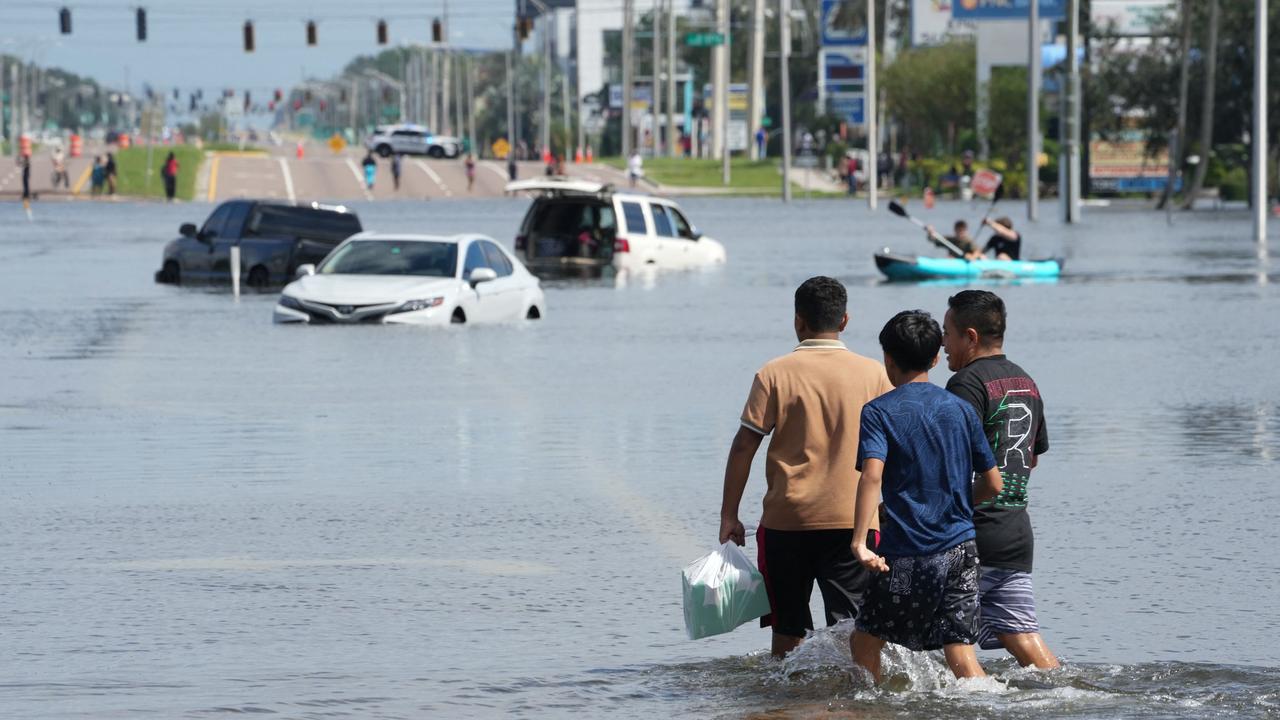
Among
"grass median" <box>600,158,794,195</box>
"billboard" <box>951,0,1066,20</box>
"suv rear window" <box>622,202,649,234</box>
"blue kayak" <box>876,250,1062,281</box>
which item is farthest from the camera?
"grass median" <box>600,158,794,195</box>

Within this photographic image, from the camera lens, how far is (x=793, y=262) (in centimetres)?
4184

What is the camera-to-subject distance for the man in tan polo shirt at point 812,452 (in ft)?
23.9

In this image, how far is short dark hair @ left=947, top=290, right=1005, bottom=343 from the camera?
7250 mm

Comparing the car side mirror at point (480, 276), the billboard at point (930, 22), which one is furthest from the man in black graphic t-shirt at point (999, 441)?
the billboard at point (930, 22)

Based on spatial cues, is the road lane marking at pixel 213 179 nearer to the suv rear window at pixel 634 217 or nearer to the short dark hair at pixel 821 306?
the suv rear window at pixel 634 217

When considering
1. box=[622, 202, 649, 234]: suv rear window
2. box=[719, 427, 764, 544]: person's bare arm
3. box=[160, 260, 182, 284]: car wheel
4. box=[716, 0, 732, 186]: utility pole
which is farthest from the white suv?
box=[719, 427, 764, 544]: person's bare arm

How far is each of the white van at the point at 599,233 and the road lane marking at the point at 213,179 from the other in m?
50.5

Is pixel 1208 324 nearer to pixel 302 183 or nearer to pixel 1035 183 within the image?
pixel 1035 183

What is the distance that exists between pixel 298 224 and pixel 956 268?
956 centimetres

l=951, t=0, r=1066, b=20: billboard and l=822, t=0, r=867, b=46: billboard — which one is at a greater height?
l=822, t=0, r=867, b=46: billboard

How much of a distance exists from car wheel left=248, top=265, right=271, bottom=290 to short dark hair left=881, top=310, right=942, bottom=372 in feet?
94.5

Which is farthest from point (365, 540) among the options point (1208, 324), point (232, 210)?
point (232, 210)

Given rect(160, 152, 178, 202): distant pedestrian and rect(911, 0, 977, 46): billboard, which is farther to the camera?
rect(911, 0, 977, 46): billboard

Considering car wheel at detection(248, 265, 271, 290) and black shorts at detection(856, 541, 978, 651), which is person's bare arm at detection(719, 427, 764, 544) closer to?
black shorts at detection(856, 541, 978, 651)
